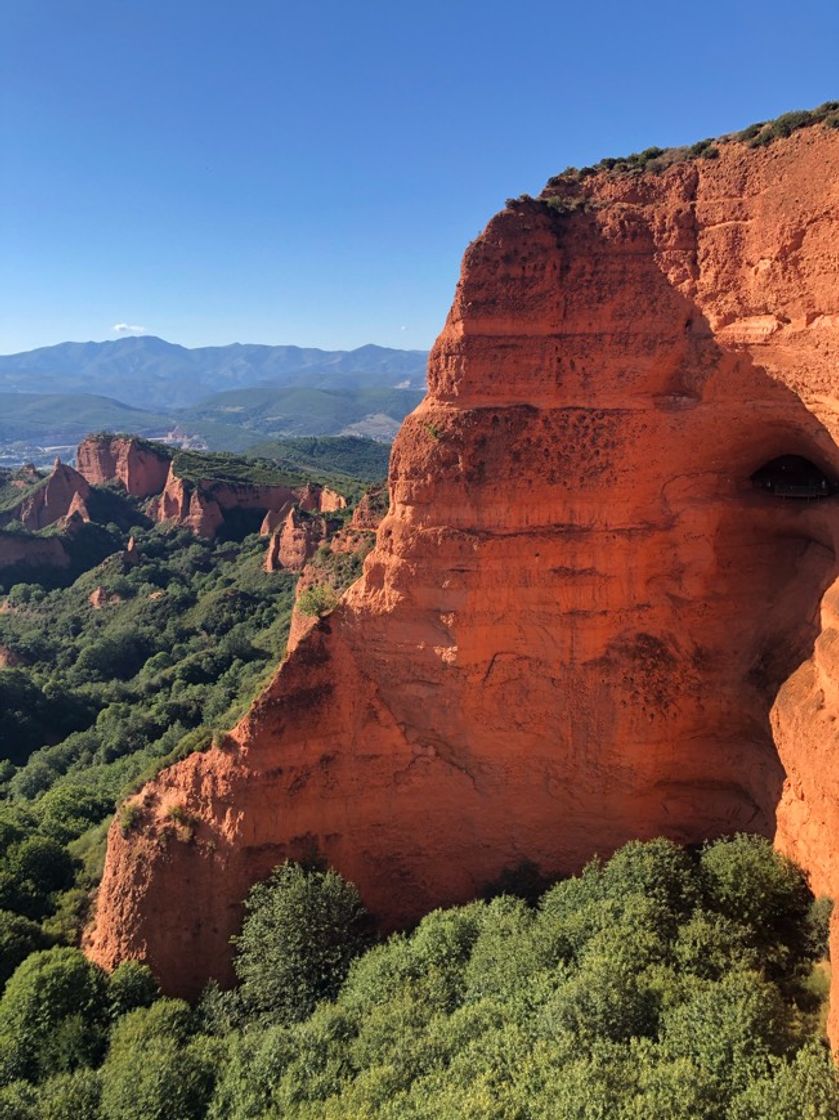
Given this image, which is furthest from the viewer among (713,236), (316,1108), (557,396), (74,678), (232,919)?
(74,678)

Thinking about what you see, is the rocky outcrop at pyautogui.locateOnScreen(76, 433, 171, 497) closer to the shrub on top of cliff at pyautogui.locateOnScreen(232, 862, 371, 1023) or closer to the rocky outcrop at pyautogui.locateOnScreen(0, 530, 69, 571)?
the rocky outcrop at pyautogui.locateOnScreen(0, 530, 69, 571)

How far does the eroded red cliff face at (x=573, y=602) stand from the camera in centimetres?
1667

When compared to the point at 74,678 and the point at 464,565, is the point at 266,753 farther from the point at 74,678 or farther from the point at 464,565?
the point at 74,678

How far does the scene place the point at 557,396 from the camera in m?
18.4

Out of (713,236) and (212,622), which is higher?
(713,236)

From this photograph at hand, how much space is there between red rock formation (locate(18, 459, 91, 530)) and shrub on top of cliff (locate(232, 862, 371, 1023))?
78.7m

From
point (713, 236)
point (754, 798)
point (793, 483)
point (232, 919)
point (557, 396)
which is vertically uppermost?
point (713, 236)

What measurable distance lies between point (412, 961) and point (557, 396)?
1381 centimetres

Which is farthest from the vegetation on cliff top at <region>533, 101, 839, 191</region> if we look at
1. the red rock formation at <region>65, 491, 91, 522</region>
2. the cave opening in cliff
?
the red rock formation at <region>65, 491, 91, 522</region>

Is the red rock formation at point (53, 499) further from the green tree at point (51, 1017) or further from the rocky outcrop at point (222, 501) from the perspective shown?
the green tree at point (51, 1017)

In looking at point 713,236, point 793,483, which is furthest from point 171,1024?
point 713,236

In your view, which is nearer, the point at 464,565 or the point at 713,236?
the point at 713,236

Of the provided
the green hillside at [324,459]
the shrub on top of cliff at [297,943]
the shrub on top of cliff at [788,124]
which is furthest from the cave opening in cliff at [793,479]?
the green hillside at [324,459]

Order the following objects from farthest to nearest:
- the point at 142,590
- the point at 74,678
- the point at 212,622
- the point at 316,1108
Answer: the point at 142,590 → the point at 212,622 → the point at 74,678 → the point at 316,1108
